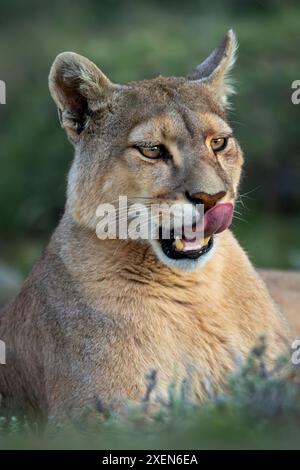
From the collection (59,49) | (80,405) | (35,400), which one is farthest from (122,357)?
(59,49)

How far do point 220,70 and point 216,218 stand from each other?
1371 millimetres

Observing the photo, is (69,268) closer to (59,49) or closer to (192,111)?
(192,111)

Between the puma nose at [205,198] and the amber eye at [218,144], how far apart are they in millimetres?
490

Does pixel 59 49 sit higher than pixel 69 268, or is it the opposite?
pixel 59 49

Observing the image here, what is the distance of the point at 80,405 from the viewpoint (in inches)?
266

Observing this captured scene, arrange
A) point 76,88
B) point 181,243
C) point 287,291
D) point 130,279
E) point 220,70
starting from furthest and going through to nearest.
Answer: point 287,291 → point 220,70 → point 76,88 → point 130,279 → point 181,243

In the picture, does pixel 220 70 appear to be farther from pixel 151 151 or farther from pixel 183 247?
pixel 183 247

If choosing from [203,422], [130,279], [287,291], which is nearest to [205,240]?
[130,279]

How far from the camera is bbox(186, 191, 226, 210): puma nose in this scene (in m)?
6.52

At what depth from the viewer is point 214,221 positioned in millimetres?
6578

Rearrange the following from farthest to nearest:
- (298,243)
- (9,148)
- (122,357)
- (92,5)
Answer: (92,5) → (9,148) → (298,243) → (122,357)

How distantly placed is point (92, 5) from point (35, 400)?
21648mm
